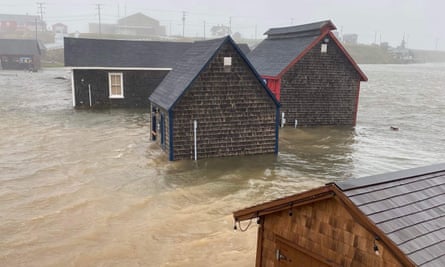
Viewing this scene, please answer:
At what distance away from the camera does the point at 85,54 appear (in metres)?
30.2

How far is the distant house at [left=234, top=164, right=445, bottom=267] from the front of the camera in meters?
4.43

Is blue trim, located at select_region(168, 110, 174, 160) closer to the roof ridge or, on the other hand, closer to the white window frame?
the roof ridge

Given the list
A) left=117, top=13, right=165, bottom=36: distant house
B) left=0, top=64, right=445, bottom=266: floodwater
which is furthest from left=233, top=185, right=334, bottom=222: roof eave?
left=117, top=13, right=165, bottom=36: distant house

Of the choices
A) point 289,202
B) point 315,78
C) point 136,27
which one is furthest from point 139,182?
point 136,27

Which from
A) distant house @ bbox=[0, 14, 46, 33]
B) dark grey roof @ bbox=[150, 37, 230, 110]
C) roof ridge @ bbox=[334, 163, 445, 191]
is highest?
distant house @ bbox=[0, 14, 46, 33]

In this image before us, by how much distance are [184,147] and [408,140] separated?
46.3ft

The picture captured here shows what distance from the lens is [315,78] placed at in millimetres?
24250

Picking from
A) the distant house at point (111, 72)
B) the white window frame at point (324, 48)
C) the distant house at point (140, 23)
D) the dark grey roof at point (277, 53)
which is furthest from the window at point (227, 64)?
the distant house at point (140, 23)

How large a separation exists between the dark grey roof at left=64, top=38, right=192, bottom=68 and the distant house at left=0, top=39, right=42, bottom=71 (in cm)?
4089

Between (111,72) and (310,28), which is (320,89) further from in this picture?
(111,72)

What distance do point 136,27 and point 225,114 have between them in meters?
143

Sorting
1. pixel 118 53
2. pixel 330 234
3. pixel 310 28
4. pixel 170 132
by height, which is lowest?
pixel 170 132

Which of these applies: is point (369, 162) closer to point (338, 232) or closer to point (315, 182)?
point (315, 182)

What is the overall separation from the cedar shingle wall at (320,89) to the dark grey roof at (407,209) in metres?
18.7
